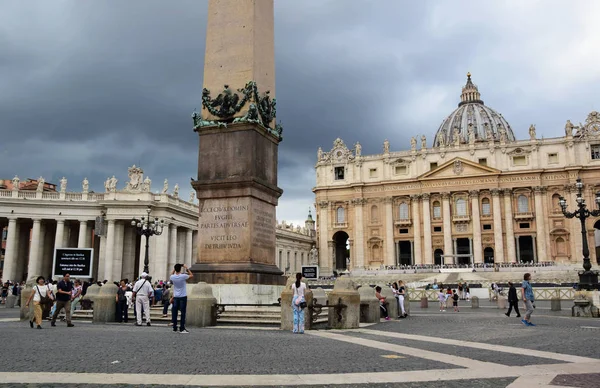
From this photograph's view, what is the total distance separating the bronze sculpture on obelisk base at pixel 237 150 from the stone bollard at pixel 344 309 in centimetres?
215

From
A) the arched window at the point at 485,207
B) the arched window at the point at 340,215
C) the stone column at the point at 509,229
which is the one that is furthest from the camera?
the arched window at the point at 340,215

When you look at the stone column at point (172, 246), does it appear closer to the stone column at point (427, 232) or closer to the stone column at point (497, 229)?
the stone column at point (427, 232)

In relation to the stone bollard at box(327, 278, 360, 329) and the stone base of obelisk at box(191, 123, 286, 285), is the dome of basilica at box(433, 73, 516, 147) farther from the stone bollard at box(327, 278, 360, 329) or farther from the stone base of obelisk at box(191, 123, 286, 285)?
the stone bollard at box(327, 278, 360, 329)

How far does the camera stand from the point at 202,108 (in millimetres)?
15656

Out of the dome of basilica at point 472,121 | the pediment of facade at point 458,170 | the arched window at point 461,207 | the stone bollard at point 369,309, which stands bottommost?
the stone bollard at point 369,309

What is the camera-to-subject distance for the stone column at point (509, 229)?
75750 mm

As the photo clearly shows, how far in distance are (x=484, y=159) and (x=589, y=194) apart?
14843mm

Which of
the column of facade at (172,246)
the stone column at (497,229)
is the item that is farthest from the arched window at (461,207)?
the column of facade at (172,246)

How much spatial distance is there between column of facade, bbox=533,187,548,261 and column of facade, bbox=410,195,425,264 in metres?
16.2

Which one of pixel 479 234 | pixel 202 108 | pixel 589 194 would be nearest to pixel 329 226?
pixel 479 234

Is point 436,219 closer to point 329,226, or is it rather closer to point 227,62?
point 329,226

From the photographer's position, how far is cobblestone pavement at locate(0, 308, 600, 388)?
592 cm

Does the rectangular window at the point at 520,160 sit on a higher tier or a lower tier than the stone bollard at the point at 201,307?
higher

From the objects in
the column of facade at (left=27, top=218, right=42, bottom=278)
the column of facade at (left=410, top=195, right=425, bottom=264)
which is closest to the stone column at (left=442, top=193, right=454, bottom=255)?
the column of facade at (left=410, top=195, right=425, bottom=264)
